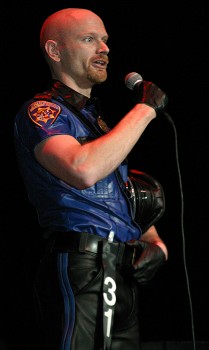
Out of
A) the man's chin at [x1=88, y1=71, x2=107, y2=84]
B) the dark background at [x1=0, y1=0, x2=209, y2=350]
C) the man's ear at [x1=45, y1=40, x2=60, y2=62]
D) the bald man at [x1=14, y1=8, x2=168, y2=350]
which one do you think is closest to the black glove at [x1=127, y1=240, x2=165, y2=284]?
the bald man at [x1=14, y1=8, x2=168, y2=350]

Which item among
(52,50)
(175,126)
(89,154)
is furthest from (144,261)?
(175,126)

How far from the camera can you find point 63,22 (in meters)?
2.10

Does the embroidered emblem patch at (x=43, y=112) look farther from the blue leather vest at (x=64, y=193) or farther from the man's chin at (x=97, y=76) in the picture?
the man's chin at (x=97, y=76)

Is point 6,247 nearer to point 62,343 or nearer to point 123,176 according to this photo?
point 123,176

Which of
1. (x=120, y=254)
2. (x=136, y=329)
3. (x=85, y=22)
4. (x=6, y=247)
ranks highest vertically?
(x=85, y=22)

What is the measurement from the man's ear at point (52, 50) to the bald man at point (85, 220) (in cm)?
18

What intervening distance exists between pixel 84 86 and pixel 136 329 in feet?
2.50

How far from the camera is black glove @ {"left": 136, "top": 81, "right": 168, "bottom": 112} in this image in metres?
1.79

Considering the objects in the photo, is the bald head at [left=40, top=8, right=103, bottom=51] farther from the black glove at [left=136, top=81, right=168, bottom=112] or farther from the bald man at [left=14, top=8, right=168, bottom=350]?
the black glove at [left=136, top=81, right=168, bottom=112]

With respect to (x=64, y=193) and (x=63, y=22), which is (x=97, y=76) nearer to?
(x=63, y=22)

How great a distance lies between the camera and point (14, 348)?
2.56 metres

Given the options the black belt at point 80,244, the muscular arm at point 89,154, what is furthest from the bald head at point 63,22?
the black belt at point 80,244

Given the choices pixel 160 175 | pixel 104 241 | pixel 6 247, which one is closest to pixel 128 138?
pixel 104 241

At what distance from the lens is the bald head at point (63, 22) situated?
2.09 m
